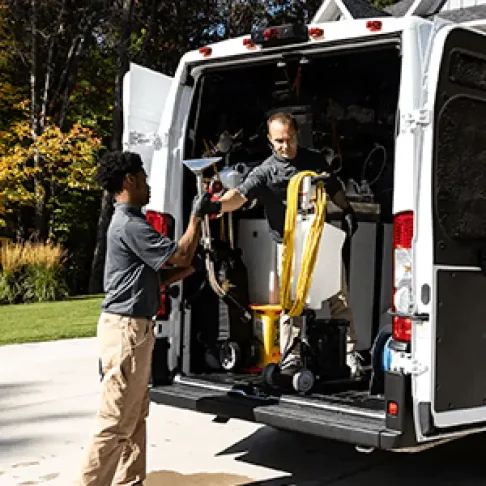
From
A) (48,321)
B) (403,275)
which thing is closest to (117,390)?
(403,275)

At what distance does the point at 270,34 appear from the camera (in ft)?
16.4

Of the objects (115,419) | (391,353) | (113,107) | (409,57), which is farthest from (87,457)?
(113,107)

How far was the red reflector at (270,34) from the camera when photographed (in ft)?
16.4

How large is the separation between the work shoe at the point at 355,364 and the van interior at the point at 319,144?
7.2 inches

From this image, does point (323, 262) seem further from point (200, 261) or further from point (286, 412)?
point (286, 412)

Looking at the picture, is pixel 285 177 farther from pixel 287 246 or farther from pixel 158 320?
pixel 158 320

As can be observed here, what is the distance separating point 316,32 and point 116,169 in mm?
1349

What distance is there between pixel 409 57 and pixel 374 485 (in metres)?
2.47

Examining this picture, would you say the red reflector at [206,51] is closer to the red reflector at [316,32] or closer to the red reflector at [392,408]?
the red reflector at [316,32]

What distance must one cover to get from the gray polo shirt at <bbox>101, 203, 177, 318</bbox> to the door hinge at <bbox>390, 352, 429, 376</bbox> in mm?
1206

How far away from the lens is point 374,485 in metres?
5.18

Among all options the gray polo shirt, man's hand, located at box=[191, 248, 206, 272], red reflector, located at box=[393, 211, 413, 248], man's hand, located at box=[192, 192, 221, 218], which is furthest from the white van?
man's hand, located at box=[192, 192, 221, 218]

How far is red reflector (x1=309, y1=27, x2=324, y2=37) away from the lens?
16.0 ft

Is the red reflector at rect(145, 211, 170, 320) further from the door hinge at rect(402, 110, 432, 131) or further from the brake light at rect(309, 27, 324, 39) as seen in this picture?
the door hinge at rect(402, 110, 432, 131)
